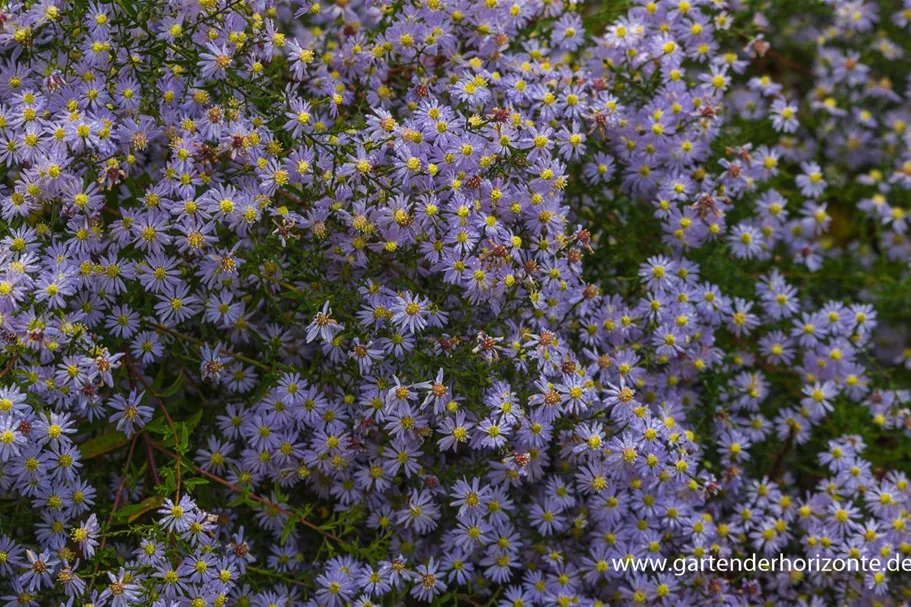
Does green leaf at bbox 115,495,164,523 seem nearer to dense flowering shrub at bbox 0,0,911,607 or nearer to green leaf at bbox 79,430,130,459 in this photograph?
dense flowering shrub at bbox 0,0,911,607

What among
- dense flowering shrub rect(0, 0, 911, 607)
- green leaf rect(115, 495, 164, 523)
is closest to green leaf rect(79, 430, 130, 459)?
dense flowering shrub rect(0, 0, 911, 607)

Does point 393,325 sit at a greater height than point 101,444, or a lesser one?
greater

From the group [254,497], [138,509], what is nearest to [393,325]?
[254,497]

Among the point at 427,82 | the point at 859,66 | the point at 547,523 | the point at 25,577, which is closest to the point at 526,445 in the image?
the point at 547,523

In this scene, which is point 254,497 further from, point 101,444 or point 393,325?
point 393,325

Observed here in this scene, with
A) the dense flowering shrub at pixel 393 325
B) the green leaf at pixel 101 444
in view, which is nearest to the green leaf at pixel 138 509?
the dense flowering shrub at pixel 393 325

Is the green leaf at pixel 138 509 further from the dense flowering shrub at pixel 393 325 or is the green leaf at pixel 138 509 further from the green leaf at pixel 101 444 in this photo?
the green leaf at pixel 101 444

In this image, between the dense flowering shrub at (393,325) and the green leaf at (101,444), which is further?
the green leaf at (101,444)
